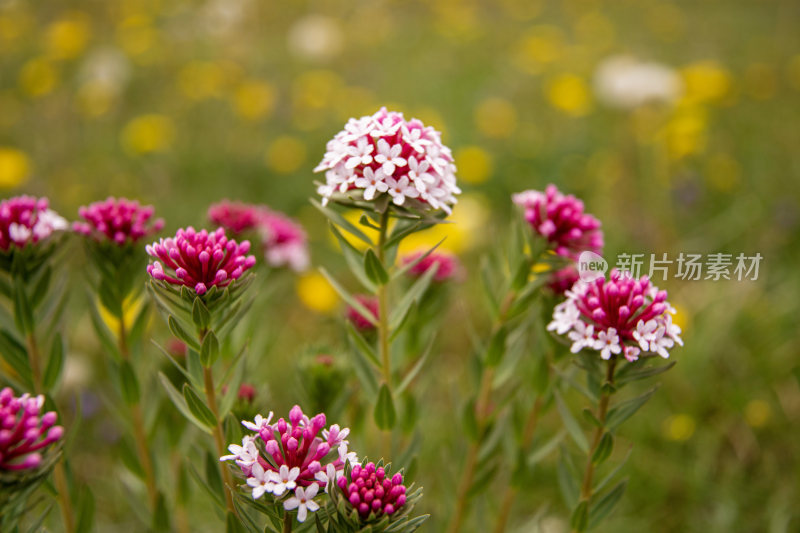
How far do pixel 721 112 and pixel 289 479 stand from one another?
568 cm

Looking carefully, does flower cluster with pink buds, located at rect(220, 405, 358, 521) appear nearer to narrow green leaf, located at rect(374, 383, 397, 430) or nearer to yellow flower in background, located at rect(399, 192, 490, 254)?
narrow green leaf, located at rect(374, 383, 397, 430)

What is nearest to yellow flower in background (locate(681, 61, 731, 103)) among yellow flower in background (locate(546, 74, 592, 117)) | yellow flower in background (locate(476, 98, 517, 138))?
yellow flower in background (locate(546, 74, 592, 117))

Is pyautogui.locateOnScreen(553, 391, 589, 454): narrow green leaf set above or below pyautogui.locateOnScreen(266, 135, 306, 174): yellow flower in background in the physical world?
above

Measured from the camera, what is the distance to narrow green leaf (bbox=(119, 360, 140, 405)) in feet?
5.20

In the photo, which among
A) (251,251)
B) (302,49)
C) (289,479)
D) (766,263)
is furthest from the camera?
(302,49)

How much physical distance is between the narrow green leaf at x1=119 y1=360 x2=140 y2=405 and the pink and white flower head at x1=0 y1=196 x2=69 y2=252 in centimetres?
37

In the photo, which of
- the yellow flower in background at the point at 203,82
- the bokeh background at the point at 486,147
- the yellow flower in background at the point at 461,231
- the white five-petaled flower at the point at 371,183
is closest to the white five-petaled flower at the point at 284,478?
the white five-petaled flower at the point at 371,183

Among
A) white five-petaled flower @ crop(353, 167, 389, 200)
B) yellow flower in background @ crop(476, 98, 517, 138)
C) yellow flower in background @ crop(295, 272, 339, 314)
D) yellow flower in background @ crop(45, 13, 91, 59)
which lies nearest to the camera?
white five-petaled flower @ crop(353, 167, 389, 200)

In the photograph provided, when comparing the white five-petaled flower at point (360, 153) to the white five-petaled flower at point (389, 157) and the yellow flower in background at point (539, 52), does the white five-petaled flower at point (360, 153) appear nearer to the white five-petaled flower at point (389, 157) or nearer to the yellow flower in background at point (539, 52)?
the white five-petaled flower at point (389, 157)

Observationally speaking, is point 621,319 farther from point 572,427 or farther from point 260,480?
point 260,480

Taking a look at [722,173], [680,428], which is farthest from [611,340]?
[722,173]

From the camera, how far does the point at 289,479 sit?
3.36 feet

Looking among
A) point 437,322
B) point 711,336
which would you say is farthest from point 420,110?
point 437,322

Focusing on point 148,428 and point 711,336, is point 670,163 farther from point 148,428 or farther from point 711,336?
point 148,428
